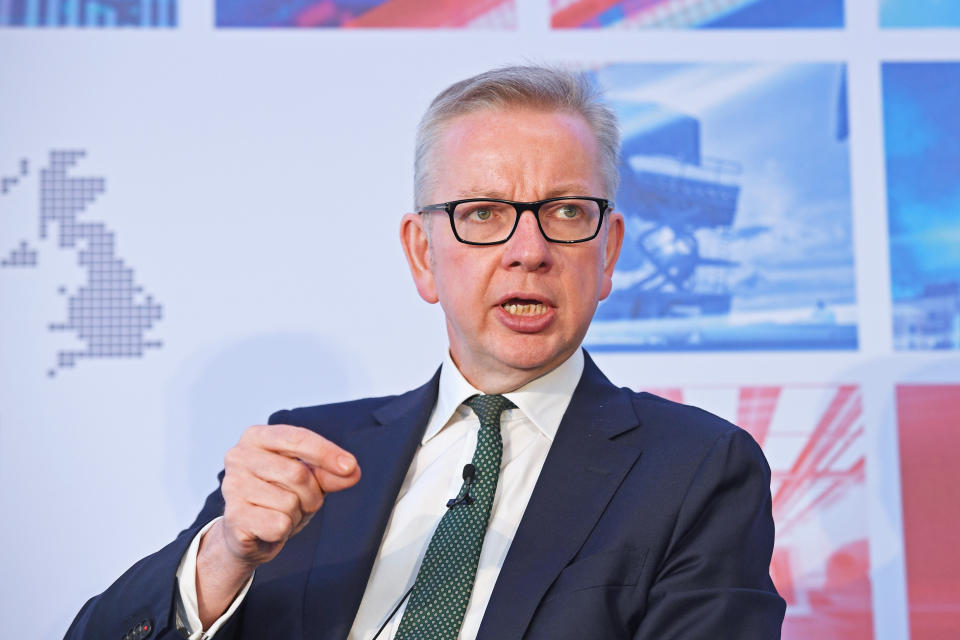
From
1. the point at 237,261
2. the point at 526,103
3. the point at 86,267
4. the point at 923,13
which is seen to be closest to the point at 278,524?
the point at 526,103

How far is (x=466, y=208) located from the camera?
1.83 meters

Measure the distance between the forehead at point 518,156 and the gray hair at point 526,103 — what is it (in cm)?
2

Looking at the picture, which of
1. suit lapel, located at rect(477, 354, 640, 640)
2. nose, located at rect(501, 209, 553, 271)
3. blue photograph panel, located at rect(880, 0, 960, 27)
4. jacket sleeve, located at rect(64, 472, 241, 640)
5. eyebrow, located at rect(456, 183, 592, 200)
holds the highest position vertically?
blue photograph panel, located at rect(880, 0, 960, 27)

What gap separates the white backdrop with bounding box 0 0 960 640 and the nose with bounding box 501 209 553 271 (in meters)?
0.76

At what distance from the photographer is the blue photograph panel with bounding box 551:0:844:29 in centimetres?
255

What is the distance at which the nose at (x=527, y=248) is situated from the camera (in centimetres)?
Answer: 174

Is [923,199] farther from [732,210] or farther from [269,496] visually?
[269,496]

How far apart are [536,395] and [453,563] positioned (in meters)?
0.37

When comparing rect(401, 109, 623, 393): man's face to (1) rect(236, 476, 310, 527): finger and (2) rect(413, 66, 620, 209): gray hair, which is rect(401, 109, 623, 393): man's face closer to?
(2) rect(413, 66, 620, 209): gray hair

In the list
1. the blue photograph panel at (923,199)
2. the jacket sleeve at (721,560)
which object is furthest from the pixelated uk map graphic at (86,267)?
the blue photograph panel at (923,199)

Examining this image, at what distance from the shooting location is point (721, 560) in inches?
61.7

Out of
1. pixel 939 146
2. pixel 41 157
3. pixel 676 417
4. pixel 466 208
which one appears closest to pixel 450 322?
pixel 466 208

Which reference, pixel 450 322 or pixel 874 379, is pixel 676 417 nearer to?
pixel 450 322

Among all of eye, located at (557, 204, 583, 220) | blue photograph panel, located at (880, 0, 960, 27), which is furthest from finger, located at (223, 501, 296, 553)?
blue photograph panel, located at (880, 0, 960, 27)
